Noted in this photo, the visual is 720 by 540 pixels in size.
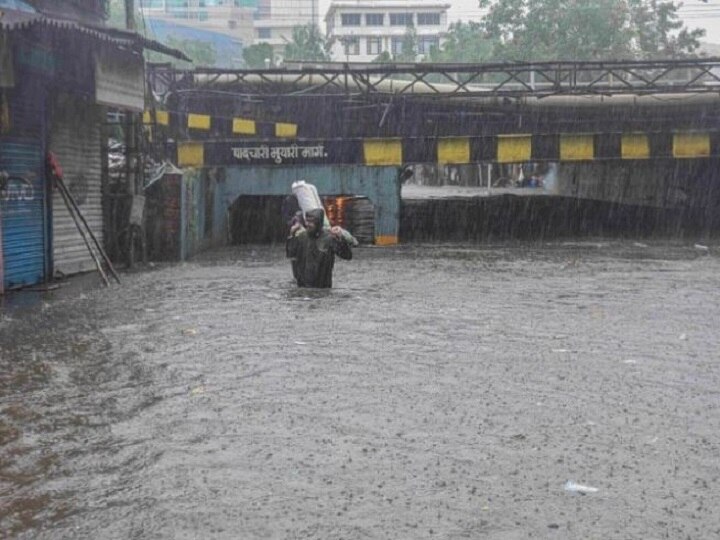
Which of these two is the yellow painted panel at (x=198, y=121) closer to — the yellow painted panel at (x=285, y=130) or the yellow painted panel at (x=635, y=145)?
the yellow painted panel at (x=285, y=130)

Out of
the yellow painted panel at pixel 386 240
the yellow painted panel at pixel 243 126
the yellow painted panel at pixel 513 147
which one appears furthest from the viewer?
the yellow painted panel at pixel 243 126

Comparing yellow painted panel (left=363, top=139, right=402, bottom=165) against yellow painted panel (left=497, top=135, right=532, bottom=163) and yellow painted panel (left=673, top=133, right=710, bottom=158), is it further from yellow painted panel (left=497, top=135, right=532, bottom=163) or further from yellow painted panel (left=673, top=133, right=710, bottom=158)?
yellow painted panel (left=673, top=133, right=710, bottom=158)

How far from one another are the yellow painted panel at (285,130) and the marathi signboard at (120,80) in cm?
751

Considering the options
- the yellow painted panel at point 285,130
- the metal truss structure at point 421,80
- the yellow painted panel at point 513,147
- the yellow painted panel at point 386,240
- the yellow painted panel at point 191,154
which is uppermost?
the metal truss structure at point 421,80

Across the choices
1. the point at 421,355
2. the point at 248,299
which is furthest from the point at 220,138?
the point at 421,355

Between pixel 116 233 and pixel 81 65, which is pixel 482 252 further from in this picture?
pixel 81 65

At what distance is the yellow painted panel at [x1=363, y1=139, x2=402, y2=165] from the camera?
1969 centimetres

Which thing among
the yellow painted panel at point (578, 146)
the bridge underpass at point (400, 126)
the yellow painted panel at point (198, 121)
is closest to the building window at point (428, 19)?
the bridge underpass at point (400, 126)

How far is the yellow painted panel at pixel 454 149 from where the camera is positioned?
2006cm

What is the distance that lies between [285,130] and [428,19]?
99.3m

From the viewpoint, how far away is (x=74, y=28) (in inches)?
423

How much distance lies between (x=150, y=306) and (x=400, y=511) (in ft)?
23.6

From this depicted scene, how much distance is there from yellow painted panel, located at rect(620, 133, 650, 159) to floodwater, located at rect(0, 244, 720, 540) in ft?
29.6

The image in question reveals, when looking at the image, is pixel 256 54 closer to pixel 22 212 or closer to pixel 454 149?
pixel 454 149
